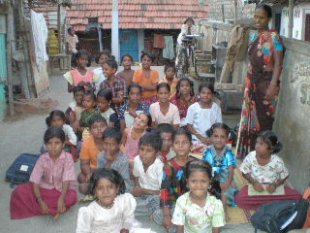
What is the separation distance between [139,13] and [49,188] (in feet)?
46.3

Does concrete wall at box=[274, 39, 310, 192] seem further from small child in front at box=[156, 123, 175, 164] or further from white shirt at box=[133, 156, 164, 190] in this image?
white shirt at box=[133, 156, 164, 190]

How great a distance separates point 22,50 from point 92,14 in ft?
A: 29.1

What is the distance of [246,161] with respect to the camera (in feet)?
13.8

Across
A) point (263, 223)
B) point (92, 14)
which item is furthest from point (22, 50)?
point (92, 14)

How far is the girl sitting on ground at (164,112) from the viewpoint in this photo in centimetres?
542

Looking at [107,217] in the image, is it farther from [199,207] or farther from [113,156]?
[113,156]

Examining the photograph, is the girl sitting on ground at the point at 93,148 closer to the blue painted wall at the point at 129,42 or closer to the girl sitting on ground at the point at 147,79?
the girl sitting on ground at the point at 147,79

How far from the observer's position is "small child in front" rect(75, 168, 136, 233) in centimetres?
299

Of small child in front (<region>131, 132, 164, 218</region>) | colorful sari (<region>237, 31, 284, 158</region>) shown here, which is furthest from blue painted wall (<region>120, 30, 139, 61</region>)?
small child in front (<region>131, 132, 164, 218</region>)

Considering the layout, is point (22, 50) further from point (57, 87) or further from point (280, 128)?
point (280, 128)

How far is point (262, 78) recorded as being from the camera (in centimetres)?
482

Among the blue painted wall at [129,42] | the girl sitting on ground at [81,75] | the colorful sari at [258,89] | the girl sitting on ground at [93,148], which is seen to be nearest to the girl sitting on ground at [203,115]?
the colorful sari at [258,89]

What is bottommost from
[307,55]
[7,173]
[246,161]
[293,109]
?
[7,173]

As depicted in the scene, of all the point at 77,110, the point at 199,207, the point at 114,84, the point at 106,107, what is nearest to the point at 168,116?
the point at 106,107
